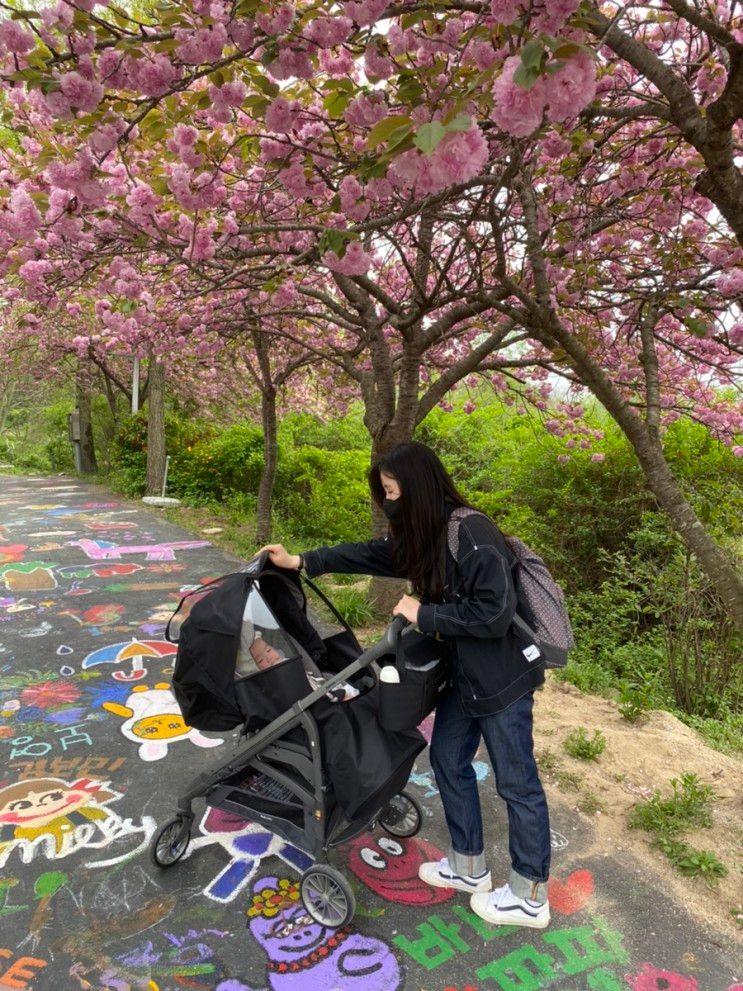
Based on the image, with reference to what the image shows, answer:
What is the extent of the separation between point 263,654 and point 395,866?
42.2 inches

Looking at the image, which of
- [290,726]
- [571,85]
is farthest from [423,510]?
[571,85]

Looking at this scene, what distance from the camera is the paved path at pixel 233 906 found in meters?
2.00

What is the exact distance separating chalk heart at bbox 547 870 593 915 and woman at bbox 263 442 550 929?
0.53 feet

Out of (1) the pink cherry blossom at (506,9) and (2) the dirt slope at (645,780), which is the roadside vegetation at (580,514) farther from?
(1) the pink cherry blossom at (506,9)

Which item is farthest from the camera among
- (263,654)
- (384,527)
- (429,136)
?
(384,527)

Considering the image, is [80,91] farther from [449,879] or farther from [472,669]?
[449,879]

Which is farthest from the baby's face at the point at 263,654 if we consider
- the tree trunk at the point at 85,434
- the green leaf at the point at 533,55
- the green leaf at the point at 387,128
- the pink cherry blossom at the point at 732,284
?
the tree trunk at the point at 85,434

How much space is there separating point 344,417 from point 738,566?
1049cm

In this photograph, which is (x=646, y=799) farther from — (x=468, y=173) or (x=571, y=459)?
(x=571, y=459)

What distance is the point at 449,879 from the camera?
2.37m

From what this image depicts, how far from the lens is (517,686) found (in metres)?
2.05

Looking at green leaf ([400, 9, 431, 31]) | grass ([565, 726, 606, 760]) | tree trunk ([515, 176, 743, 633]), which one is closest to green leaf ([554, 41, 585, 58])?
green leaf ([400, 9, 431, 31])

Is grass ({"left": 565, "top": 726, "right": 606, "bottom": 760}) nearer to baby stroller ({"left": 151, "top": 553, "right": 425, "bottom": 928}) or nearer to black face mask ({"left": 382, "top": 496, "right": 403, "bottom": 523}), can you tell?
baby stroller ({"left": 151, "top": 553, "right": 425, "bottom": 928})

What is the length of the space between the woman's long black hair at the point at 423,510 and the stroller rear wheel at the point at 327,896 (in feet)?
3.21
